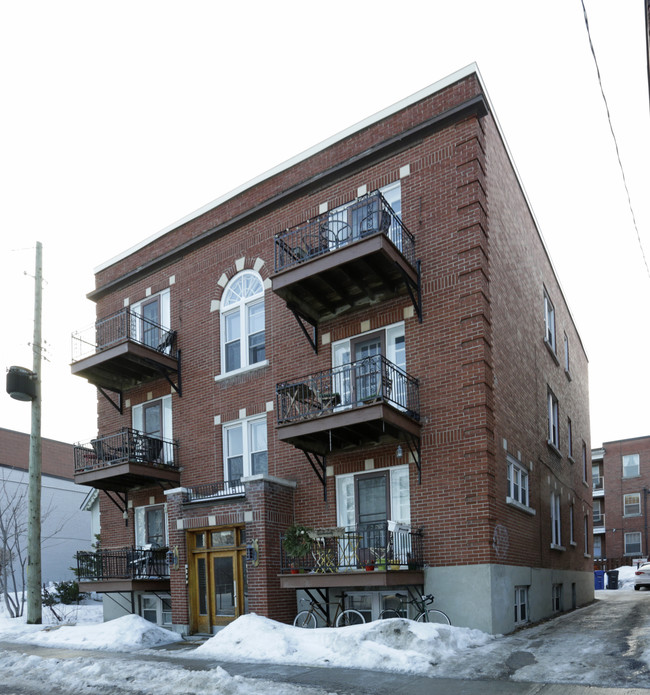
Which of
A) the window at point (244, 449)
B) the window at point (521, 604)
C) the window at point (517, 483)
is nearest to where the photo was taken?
the window at point (521, 604)

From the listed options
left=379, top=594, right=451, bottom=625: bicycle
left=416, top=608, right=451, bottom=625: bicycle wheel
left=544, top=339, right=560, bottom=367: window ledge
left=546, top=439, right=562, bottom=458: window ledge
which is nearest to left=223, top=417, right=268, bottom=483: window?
left=379, top=594, right=451, bottom=625: bicycle

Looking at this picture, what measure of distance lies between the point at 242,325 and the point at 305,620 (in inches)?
295

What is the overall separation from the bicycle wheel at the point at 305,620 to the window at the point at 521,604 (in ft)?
14.3

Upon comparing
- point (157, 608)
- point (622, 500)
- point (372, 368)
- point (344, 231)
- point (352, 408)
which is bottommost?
point (622, 500)

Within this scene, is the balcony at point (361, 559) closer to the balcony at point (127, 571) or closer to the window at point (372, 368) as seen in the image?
the window at point (372, 368)

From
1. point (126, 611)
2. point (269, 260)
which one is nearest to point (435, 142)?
point (269, 260)

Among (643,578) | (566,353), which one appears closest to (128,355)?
(566,353)

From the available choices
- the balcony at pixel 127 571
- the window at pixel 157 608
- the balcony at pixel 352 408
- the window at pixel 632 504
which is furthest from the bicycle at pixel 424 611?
the window at pixel 632 504

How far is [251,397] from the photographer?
18234 millimetres

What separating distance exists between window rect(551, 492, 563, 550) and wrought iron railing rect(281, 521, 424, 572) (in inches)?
309

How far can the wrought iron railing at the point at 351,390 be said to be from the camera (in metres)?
14.9

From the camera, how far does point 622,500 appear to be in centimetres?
5388

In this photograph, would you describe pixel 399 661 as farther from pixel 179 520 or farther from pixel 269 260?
pixel 269 260

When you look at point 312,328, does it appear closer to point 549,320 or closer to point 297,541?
point 297,541
